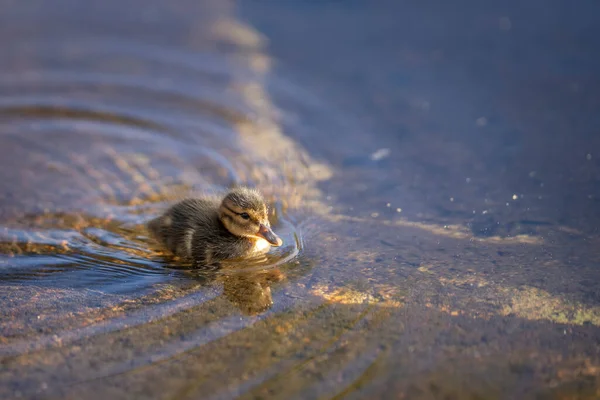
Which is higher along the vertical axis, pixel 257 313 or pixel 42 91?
pixel 42 91

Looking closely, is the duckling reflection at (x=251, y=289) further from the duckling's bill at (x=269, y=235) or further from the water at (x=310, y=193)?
the duckling's bill at (x=269, y=235)

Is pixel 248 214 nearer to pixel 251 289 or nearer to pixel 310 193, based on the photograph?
pixel 310 193

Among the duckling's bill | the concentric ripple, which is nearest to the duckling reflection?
the concentric ripple

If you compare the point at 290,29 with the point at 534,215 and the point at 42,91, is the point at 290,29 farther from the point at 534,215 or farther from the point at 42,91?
the point at 534,215

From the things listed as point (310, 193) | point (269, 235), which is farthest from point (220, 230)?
point (310, 193)

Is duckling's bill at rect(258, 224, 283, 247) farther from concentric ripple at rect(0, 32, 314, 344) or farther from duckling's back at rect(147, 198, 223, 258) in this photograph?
duckling's back at rect(147, 198, 223, 258)

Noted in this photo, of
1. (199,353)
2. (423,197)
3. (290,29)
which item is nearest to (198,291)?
(199,353)
